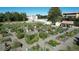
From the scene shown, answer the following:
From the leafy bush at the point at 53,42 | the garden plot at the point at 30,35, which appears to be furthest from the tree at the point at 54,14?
the leafy bush at the point at 53,42

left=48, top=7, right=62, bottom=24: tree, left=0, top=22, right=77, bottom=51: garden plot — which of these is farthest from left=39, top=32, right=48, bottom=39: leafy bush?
left=48, top=7, right=62, bottom=24: tree

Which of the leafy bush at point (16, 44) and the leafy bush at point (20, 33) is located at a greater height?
the leafy bush at point (20, 33)

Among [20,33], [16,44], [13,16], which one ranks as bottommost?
[16,44]

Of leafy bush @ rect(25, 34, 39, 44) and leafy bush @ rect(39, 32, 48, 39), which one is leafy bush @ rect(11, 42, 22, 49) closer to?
leafy bush @ rect(25, 34, 39, 44)

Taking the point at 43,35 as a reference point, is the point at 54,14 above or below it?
above

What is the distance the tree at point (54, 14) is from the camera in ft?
6.99

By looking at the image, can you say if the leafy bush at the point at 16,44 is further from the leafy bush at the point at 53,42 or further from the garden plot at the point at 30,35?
the leafy bush at the point at 53,42

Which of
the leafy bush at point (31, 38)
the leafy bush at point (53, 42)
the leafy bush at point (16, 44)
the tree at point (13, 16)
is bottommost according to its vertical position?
the leafy bush at point (16, 44)

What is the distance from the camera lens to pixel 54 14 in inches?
85.0

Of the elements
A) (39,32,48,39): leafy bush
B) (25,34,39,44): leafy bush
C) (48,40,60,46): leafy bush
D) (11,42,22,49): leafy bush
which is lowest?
(11,42,22,49): leafy bush

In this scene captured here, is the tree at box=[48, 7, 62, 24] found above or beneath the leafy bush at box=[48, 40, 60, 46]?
above

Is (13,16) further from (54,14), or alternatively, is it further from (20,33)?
(54,14)

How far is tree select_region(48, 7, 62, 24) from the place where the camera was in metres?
2.13

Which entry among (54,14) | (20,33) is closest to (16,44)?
(20,33)
